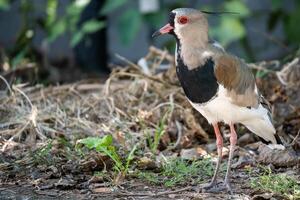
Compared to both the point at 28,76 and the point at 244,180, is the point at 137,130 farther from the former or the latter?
the point at 28,76

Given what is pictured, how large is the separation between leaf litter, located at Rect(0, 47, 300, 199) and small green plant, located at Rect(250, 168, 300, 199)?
7cm

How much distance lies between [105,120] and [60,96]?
507 mm

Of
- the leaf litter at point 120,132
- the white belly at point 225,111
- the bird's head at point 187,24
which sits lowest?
the leaf litter at point 120,132

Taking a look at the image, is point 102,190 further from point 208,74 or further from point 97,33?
point 97,33

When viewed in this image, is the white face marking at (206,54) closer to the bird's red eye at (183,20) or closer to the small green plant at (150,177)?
the bird's red eye at (183,20)

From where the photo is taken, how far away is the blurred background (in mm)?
5578

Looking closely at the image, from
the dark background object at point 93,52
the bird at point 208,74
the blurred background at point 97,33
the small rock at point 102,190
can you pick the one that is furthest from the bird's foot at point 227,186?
the dark background object at point 93,52

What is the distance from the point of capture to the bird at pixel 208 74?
11.2 feet

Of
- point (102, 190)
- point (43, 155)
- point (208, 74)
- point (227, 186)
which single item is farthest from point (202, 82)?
point (43, 155)

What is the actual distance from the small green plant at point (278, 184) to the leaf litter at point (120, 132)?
7 centimetres

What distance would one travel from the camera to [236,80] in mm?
3514

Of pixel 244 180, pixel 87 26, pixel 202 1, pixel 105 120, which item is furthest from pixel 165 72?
pixel 202 1

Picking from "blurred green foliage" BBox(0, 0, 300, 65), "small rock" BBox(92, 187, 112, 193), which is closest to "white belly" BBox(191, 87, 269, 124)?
"small rock" BBox(92, 187, 112, 193)

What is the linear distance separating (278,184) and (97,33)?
11.2 ft
